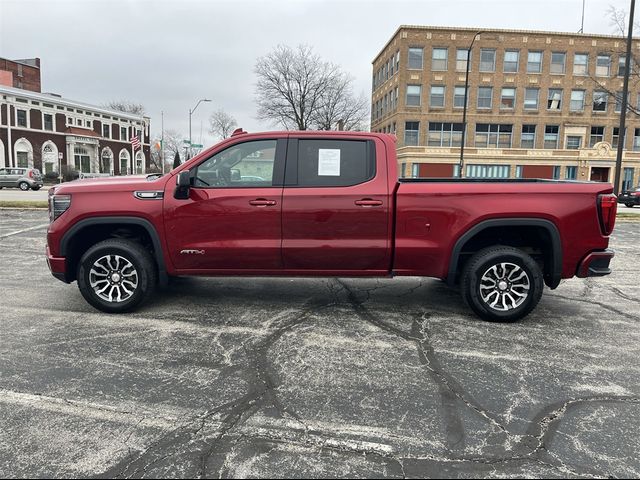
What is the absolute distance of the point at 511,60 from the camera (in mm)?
42844

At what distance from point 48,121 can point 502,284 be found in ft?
216

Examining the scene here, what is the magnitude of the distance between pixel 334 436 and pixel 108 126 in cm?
7429

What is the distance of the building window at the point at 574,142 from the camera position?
4391 centimetres

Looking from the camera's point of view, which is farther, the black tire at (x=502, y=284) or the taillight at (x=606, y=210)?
the black tire at (x=502, y=284)

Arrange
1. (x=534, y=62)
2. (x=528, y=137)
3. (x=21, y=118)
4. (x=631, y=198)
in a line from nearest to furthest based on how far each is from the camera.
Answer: (x=631, y=198)
(x=534, y=62)
(x=528, y=137)
(x=21, y=118)

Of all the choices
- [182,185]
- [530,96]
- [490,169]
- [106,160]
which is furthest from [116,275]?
[106,160]

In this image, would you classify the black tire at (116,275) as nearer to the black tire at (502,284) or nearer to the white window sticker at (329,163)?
the white window sticker at (329,163)

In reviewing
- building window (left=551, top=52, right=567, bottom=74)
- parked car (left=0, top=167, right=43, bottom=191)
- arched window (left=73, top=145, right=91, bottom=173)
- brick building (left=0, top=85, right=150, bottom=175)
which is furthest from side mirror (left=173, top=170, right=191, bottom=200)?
arched window (left=73, top=145, right=91, bottom=173)

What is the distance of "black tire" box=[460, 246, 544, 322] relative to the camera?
500 centimetres

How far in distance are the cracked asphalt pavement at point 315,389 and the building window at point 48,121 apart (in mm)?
61919

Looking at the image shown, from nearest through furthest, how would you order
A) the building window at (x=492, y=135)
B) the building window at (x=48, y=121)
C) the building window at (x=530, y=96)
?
the building window at (x=530, y=96) < the building window at (x=492, y=135) < the building window at (x=48, y=121)

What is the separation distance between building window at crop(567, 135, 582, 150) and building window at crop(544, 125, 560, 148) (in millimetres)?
1160

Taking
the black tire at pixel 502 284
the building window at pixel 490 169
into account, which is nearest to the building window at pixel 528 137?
the building window at pixel 490 169

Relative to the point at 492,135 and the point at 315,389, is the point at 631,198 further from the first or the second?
the point at 315,389
